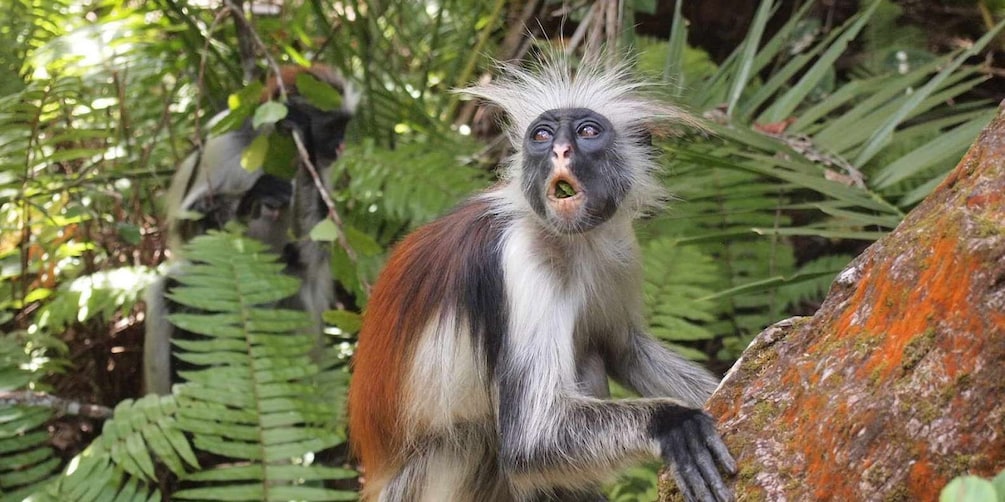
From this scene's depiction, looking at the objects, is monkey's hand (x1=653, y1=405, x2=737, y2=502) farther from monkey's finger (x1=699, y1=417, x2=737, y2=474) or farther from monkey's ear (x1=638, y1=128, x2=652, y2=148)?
monkey's ear (x1=638, y1=128, x2=652, y2=148)

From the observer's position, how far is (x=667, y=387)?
183 inches

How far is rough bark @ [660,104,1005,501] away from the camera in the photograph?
2.25 m

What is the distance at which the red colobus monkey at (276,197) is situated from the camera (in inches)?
314

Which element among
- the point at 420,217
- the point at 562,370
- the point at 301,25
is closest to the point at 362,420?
the point at 562,370

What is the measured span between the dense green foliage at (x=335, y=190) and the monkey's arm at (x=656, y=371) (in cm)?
48

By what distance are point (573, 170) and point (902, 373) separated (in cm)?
186

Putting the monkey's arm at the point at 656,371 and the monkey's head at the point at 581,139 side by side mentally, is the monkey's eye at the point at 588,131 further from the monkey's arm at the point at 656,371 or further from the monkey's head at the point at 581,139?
the monkey's arm at the point at 656,371

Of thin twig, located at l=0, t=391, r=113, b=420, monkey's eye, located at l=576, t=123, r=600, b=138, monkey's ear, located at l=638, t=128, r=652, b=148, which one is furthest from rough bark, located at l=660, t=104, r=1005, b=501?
thin twig, located at l=0, t=391, r=113, b=420

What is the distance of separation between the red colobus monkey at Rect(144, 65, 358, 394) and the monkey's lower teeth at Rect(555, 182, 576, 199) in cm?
409

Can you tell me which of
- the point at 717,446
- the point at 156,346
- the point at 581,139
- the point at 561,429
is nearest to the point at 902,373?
the point at 717,446

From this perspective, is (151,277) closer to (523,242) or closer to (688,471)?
(523,242)

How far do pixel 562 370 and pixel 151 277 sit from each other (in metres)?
4.05

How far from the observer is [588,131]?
4.20 metres

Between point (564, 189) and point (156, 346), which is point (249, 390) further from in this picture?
point (156, 346)
